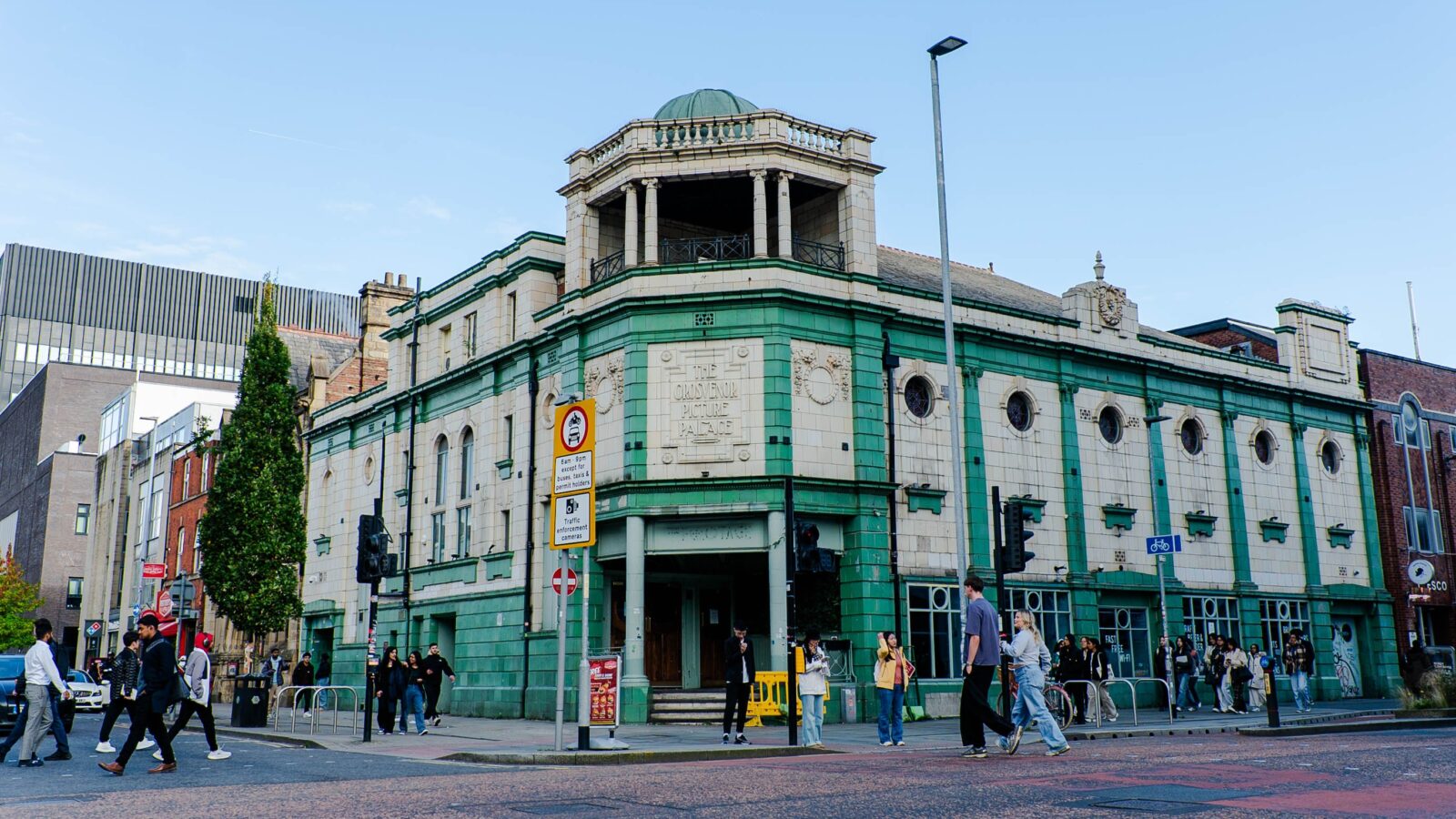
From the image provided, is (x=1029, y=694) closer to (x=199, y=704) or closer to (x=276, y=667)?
(x=199, y=704)

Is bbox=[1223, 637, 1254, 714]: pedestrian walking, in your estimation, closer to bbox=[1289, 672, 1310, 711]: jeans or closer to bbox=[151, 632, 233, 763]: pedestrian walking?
bbox=[1289, 672, 1310, 711]: jeans

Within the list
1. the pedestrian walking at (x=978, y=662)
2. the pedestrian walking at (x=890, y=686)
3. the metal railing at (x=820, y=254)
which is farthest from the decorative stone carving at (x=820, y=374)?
the pedestrian walking at (x=978, y=662)

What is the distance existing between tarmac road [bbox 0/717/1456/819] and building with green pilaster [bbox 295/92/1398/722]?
11017 millimetres

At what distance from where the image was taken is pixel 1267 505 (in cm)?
3491

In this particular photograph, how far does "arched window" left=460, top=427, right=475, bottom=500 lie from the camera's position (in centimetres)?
3322

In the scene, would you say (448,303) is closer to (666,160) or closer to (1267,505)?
(666,160)

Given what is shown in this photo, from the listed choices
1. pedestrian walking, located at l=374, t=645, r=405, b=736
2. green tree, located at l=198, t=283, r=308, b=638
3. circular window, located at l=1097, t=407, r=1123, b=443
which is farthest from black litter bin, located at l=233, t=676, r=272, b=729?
circular window, located at l=1097, t=407, r=1123, b=443

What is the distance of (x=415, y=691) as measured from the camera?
24.0 m

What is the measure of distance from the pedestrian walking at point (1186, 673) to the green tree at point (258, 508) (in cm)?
2381

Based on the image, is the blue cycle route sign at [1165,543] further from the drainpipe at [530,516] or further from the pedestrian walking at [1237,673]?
the drainpipe at [530,516]

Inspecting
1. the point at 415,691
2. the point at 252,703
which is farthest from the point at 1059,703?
the point at 252,703

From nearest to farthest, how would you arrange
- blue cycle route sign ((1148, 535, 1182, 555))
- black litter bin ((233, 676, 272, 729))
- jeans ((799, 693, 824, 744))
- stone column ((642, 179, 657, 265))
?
jeans ((799, 693, 824, 744)) < blue cycle route sign ((1148, 535, 1182, 555)) < black litter bin ((233, 676, 272, 729)) < stone column ((642, 179, 657, 265))

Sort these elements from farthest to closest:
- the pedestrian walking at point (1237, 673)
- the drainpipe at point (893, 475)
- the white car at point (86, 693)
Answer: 1. the white car at point (86, 693)
2. the drainpipe at point (893, 475)
3. the pedestrian walking at point (1237, 673)

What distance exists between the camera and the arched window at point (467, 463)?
3322cm
